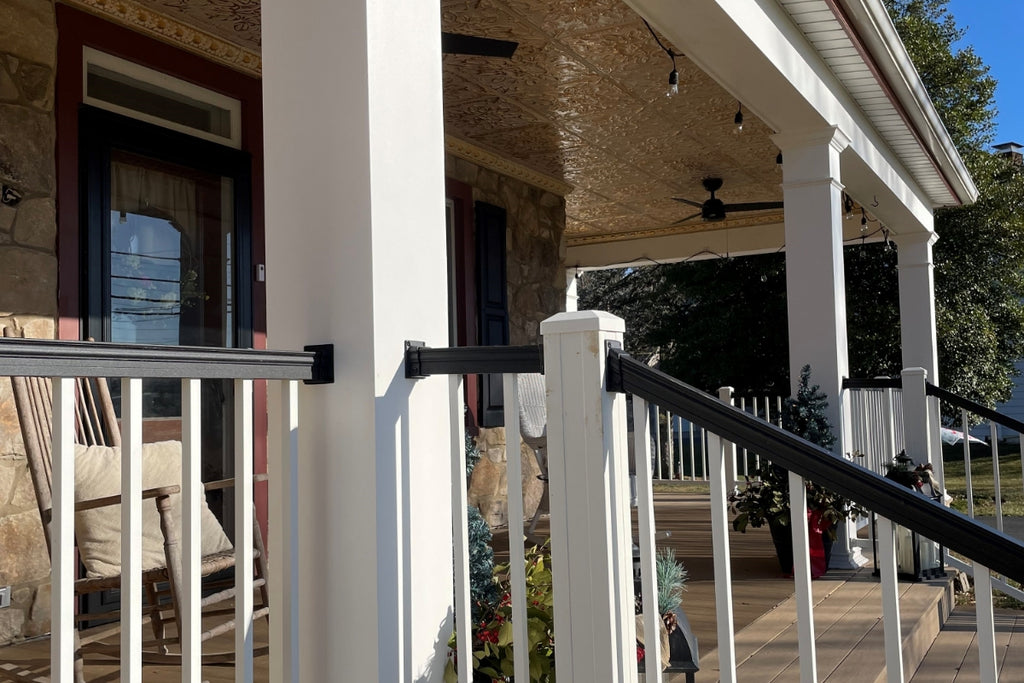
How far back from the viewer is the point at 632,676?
5.07 feet

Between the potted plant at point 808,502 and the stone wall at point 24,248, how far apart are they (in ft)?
9.06

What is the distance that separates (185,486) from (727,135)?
194 inches

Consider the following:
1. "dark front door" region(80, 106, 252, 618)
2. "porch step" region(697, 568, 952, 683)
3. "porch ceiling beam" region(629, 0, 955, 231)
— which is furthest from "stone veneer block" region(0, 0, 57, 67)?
"porch step" region(697, 568, 952, 683)

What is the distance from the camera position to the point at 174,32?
3809 millimetres

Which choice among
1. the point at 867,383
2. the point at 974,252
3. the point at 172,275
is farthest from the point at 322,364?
the point at 974,252

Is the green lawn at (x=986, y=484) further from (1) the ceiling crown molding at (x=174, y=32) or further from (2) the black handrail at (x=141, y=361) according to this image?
(2) the black handrail at (x=141, y=361)

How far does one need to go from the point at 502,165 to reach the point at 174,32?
288 cm

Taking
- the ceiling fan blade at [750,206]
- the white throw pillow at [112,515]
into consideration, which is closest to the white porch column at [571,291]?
the ceiling fan blade at [750,206]

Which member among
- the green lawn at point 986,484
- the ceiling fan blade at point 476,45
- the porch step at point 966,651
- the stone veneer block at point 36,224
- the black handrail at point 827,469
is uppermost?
the ceiling fan blade at point 476,45

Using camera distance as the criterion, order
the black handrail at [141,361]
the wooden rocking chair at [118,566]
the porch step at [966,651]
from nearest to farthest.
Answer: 1. the black handrail at [141,361]
2. the wooden rocking chair at [118,566]
3. the porch step at [966,651]

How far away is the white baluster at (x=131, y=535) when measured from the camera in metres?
1.34

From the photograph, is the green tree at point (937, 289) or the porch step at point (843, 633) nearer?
the porch step at point (843, 633)

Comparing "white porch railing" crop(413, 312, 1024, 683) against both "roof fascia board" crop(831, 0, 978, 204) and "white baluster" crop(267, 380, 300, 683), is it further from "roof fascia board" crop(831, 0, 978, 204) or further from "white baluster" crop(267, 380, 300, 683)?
"roof fascia board" crop(831, 0, 978, 204)

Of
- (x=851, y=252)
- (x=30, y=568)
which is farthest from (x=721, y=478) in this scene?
(x=851, y=252)
